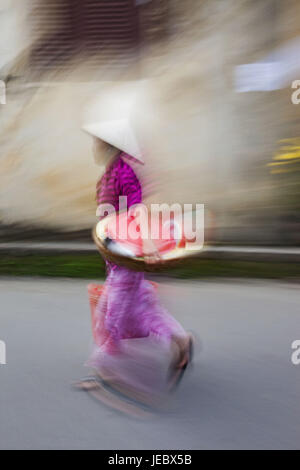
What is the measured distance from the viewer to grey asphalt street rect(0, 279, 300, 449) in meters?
2.59

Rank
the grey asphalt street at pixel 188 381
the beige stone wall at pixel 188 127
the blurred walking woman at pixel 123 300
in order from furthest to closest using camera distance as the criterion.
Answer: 1. the beige stone wall at pixel 188 127
2. the blurred walking woman at pixel 123 300
3. the grey asphalt street at pixel 188 381

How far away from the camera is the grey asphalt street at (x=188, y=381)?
2.59 m

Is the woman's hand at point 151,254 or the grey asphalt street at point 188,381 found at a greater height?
the woman's hand at point 151,254

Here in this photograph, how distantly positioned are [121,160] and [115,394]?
1.23 meters

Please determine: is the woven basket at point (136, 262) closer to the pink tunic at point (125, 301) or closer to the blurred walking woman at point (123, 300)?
the blurred walking woman at point (123, 300)

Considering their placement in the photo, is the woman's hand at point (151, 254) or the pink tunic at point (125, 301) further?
the pink tunic at point (125, 301)

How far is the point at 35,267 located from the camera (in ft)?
21.3

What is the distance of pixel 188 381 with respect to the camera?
3211 mm

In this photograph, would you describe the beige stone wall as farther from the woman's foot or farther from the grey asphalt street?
the woman's foot

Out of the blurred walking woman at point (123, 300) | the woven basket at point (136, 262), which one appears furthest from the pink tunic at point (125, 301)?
the woven basket at point (136, 262)

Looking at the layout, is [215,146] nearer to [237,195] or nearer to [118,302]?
[237,195]

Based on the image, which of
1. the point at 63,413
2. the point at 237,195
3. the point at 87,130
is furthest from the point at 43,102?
the point at 63,413

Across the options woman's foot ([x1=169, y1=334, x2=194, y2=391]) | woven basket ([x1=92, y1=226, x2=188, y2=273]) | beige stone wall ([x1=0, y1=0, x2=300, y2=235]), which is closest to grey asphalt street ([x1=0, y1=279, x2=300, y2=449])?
woman's foot ([x1=169, y1=334, x2=194, y2=391])

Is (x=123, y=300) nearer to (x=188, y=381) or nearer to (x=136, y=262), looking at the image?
(x=136, y=262)
